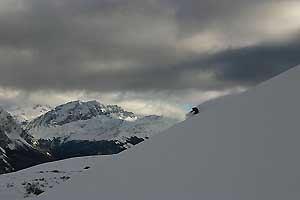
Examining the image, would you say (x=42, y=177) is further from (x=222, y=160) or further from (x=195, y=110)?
(x=222, y=160)

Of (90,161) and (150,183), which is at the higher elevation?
(90,161)

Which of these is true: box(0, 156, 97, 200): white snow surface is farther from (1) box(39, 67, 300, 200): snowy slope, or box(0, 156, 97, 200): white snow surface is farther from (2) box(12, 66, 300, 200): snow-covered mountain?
(2) box(12, 66, 300, 200): snow-covered mountain

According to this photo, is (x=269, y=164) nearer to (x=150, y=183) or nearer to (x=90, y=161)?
(x=150, y=183)

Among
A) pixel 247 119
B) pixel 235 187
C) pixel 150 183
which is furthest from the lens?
pixel 247 119

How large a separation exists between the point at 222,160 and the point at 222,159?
2.6 inches

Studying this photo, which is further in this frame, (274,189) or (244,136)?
(244,136)

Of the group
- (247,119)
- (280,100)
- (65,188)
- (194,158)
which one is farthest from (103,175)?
(280,100)

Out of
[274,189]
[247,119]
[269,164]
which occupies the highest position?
[247,119]

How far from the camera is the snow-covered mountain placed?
35.8 feet

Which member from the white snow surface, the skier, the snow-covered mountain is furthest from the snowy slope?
the white snow surface

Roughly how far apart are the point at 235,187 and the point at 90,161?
91.9m

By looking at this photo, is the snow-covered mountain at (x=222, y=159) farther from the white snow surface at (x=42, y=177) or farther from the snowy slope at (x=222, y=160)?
the white snow surface at (x=42, y=177)

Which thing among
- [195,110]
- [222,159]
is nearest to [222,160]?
[222,159]

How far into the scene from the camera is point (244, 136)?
13.5m
